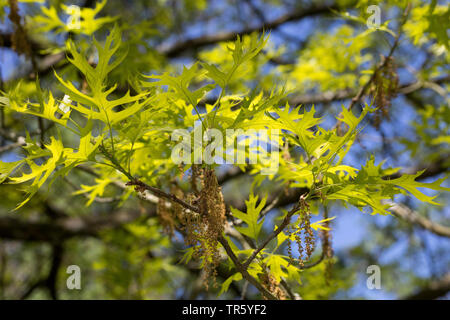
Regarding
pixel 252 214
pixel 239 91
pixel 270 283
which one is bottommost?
pixel 270 283

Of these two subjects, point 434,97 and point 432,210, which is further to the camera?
point 432,210

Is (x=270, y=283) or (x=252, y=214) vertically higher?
(x=252, y=214)

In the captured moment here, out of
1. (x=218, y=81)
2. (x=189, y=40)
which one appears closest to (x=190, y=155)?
(x=218, y=81)

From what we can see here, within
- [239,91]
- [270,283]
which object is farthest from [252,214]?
[239,91]

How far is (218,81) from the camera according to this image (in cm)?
120

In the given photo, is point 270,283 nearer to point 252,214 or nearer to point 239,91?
point 252,214

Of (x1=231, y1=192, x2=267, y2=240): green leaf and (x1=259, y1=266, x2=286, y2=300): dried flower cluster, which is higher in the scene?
(x1=231, y1=192, x2=267, y2=240): green leaf

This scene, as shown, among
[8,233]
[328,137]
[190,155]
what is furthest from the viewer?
[8,233]

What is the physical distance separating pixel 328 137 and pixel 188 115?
0.46 meters

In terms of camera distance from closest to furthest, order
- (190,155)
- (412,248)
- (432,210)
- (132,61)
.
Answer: (190,155)
(132,61)
(412,248)
(432,210)

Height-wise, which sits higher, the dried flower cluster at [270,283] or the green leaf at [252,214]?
the green leaf at [252,214]

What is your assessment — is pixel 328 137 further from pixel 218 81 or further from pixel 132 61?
pixel 132 61

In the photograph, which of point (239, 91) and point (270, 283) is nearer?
point (270, 283)
